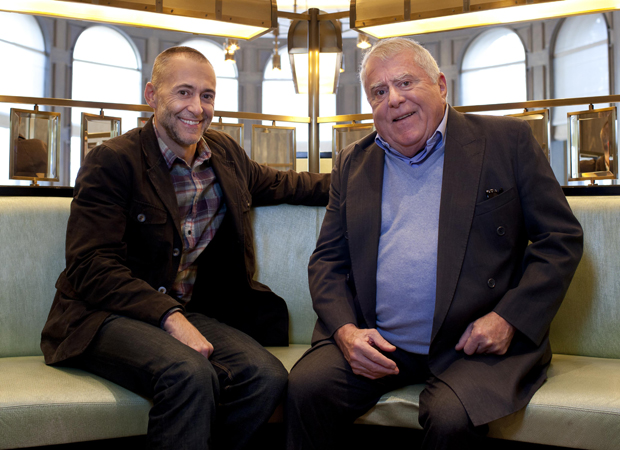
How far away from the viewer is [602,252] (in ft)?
6.07

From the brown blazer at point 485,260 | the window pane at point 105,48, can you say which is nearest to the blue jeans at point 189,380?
the brown blazer at point 485,260

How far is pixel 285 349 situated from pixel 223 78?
560 inches

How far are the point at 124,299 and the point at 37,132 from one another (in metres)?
2.67

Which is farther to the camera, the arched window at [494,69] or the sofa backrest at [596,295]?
the arched window at [494,69]

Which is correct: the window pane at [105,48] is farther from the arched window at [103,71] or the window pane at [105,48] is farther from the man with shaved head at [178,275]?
the man with shaved head at [178,275]

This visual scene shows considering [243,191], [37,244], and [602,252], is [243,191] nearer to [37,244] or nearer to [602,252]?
[37,244]

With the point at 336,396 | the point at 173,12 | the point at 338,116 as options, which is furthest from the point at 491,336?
the point at 173,12

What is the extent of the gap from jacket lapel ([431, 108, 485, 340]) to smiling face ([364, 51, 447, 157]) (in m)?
0.09

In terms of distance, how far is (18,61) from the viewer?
12516 millimetres

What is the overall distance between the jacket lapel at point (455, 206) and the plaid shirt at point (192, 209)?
2.48 feet

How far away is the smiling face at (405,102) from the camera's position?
1.67 meters

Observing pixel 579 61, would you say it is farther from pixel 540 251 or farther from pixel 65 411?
pixel 65 411

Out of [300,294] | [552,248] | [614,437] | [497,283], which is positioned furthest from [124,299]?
[614,437]

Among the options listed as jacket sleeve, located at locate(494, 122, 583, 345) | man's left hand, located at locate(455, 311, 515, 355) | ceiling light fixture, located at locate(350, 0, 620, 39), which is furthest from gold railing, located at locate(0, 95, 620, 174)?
man's left hand, located at locate(455, 311, 515, 355)
